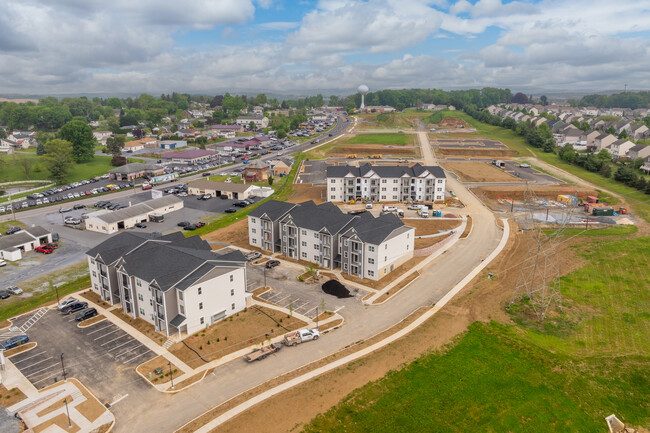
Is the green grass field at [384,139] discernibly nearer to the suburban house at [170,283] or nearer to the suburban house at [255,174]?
the suburban house at [255,174]

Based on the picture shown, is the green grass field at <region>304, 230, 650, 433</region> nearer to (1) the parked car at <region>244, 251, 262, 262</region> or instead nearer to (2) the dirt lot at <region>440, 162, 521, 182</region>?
(1) the parked car at <region>244, 251, 262, 262</region>

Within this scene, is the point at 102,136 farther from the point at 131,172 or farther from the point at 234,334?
the point at 234,334

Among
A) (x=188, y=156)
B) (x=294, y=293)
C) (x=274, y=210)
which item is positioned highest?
(x=188, y=156)

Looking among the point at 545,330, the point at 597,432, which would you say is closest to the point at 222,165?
the point at 545,330

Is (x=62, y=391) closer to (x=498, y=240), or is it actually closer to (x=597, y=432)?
(x=597, y=432)

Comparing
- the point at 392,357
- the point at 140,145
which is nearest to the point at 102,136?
the point at 140,145
